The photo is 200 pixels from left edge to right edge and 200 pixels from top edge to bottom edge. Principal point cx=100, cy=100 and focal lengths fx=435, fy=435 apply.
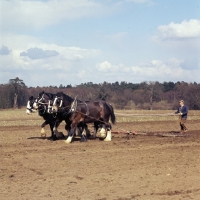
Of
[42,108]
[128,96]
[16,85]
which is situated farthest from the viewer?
[128,96]

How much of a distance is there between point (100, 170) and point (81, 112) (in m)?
6.13

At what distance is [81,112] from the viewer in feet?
55.2

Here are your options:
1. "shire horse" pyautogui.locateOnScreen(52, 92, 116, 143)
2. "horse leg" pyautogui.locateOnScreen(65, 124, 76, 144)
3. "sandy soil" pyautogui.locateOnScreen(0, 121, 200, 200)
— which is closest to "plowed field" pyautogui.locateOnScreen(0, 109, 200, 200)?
"sandy soil" pyautogui.locateOnScreen(0, 121, 200, 200)

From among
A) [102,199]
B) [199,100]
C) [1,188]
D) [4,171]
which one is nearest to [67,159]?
[4,171]

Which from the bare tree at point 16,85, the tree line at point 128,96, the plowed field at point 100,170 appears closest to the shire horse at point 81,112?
the plowed field at point 100,170

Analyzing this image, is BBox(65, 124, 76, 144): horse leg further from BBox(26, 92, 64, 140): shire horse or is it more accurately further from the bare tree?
the bare tree

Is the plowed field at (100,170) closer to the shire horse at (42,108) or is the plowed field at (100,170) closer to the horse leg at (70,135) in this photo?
the horse leg at (70,135)

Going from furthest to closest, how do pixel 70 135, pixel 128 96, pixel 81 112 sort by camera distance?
pixel 128 96
pixel 81 112
pixel 70 135

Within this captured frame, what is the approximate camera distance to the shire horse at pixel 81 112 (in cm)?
1655

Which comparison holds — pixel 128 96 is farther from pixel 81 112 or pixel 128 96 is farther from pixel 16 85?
pixel 81 112

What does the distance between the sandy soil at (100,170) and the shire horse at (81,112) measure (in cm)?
107

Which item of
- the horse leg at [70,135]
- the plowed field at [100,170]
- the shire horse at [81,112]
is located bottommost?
the plowed field at [100,170]

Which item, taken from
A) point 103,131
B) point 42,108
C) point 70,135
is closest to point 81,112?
point 70,135

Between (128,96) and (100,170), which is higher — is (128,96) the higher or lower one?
the higher one
